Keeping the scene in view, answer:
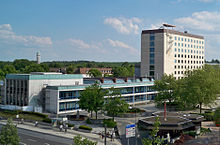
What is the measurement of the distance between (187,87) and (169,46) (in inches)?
1715

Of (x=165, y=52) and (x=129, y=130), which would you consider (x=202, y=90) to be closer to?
(x=129, y=130)

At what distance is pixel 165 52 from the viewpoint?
103188mm

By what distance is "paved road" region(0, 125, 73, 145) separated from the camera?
41250 millimetres

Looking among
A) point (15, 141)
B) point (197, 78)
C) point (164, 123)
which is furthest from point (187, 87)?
point (15, 141)

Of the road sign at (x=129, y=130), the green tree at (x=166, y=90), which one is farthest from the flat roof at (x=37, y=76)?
the road sign at (x=129, y=130)

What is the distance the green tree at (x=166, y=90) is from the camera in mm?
67625

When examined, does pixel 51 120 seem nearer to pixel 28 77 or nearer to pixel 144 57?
pixel 28 77

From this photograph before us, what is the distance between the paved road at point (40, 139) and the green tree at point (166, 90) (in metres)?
32.6

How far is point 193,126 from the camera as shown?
45.8 meters

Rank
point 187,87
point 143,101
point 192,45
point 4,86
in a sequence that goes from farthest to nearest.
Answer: point 192,45 < point 143,101 < point 4,86 < point 187,87

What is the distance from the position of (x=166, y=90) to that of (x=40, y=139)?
130ft

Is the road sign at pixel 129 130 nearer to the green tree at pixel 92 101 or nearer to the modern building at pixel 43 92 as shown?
the green tree at pixel 92 101

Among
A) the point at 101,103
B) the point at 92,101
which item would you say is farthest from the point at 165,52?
the point at 92,101

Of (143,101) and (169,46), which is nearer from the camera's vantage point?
(143,101)
